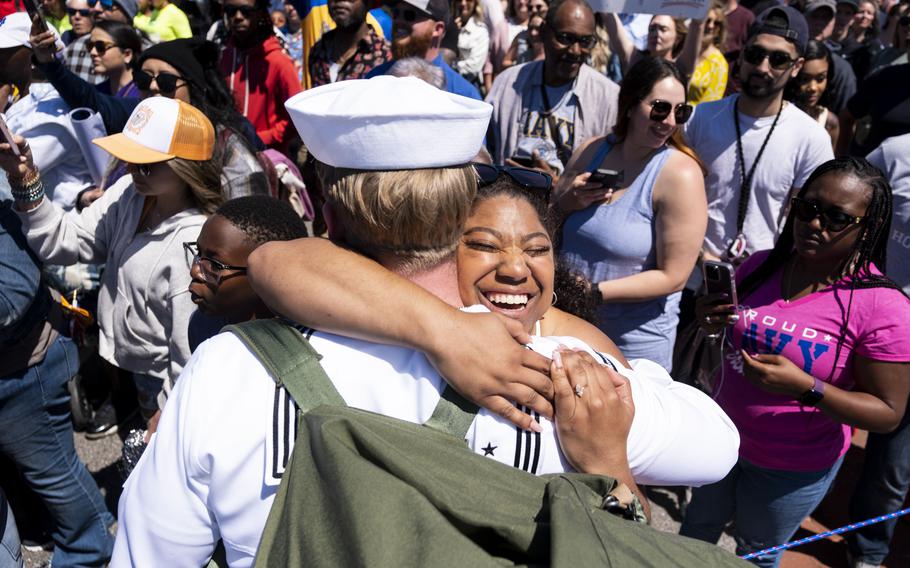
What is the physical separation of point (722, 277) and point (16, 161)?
2.40 meters

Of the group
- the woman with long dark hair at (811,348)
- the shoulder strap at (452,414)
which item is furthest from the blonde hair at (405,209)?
the woman with long dark hair at (811,348)

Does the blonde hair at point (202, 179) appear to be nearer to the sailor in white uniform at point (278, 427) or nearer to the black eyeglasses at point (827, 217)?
the sailor in white uniform at point (278, 427)

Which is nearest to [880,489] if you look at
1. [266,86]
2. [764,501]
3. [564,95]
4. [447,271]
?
[764,501]

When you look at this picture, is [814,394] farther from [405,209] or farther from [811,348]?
[405,209]

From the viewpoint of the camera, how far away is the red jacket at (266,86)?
16.3 feet

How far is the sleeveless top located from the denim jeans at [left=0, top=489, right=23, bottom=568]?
209 cm

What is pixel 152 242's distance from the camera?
273 cm

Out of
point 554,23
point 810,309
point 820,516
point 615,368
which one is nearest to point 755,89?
point 554,23

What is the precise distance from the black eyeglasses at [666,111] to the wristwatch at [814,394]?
1220mm

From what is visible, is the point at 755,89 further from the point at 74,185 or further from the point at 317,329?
the point at 74,185

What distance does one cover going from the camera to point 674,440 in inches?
52.8

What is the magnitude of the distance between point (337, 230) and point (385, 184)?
0.65 feet

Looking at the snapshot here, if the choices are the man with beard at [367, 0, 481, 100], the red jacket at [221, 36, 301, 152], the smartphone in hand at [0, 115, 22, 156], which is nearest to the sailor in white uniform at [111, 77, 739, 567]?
the smartphone in hand at [0, 115, 22, 156]

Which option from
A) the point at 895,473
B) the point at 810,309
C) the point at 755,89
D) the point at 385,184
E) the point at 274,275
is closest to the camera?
the point at 385,184
